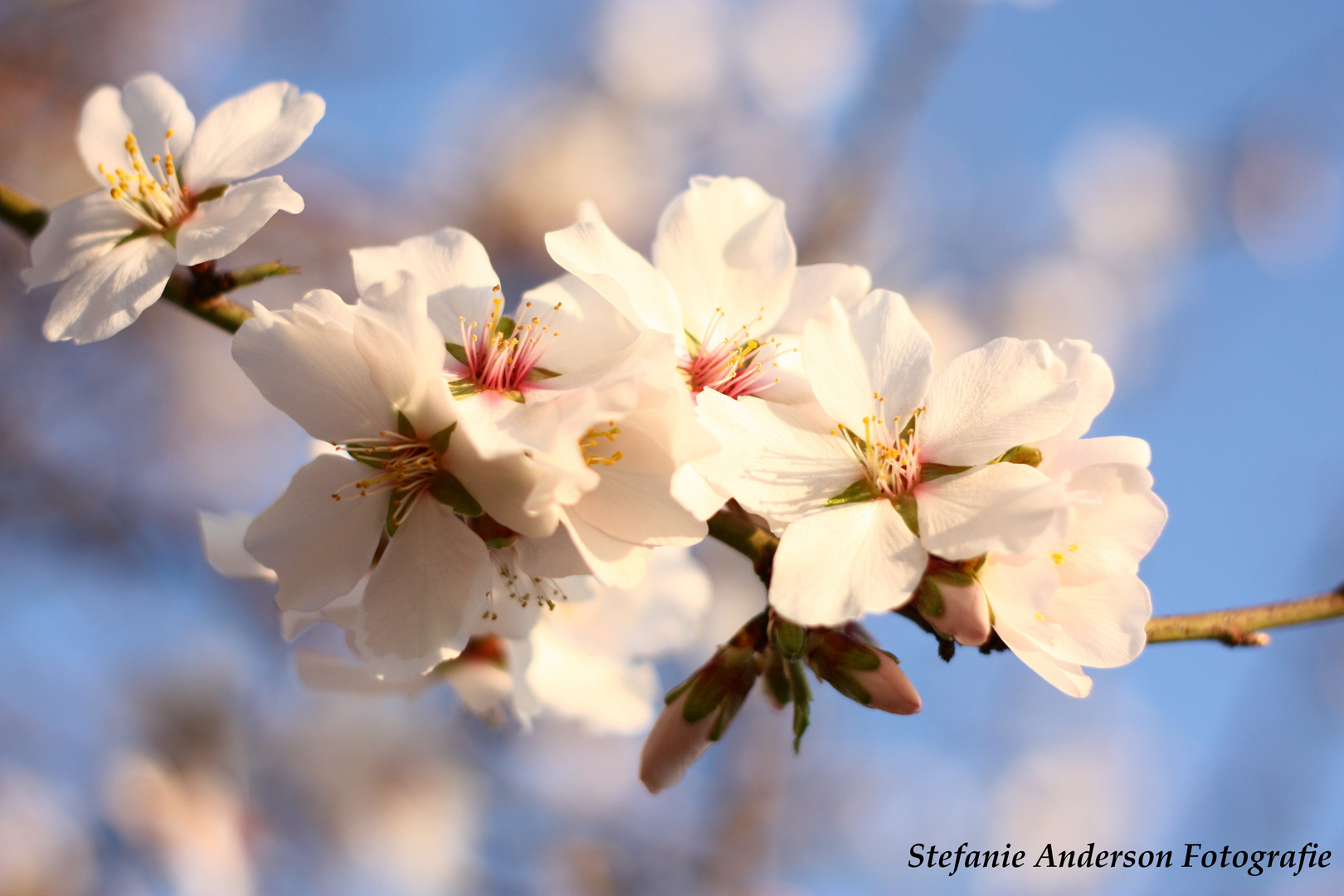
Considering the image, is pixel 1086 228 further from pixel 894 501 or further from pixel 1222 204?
pixel 894 501

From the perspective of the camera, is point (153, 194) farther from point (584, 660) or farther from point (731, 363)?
point (584, 660)

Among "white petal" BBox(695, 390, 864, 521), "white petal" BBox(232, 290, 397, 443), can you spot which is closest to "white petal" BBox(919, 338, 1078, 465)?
"white petal" BBox(695, 390, 864, 521)

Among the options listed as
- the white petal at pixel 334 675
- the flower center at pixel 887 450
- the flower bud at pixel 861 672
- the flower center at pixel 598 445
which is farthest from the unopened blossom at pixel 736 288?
the white petal at pixel 334 675

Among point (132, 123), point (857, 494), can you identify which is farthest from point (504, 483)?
point (132, 123)

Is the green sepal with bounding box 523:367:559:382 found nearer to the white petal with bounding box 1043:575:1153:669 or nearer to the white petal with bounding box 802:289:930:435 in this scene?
the white petal with bounding box 802:289:930:435

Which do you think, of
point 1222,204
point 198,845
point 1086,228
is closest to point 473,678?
point 198,845

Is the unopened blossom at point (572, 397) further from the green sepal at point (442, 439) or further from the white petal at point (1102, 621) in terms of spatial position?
the white petal at point (1102, 621)
